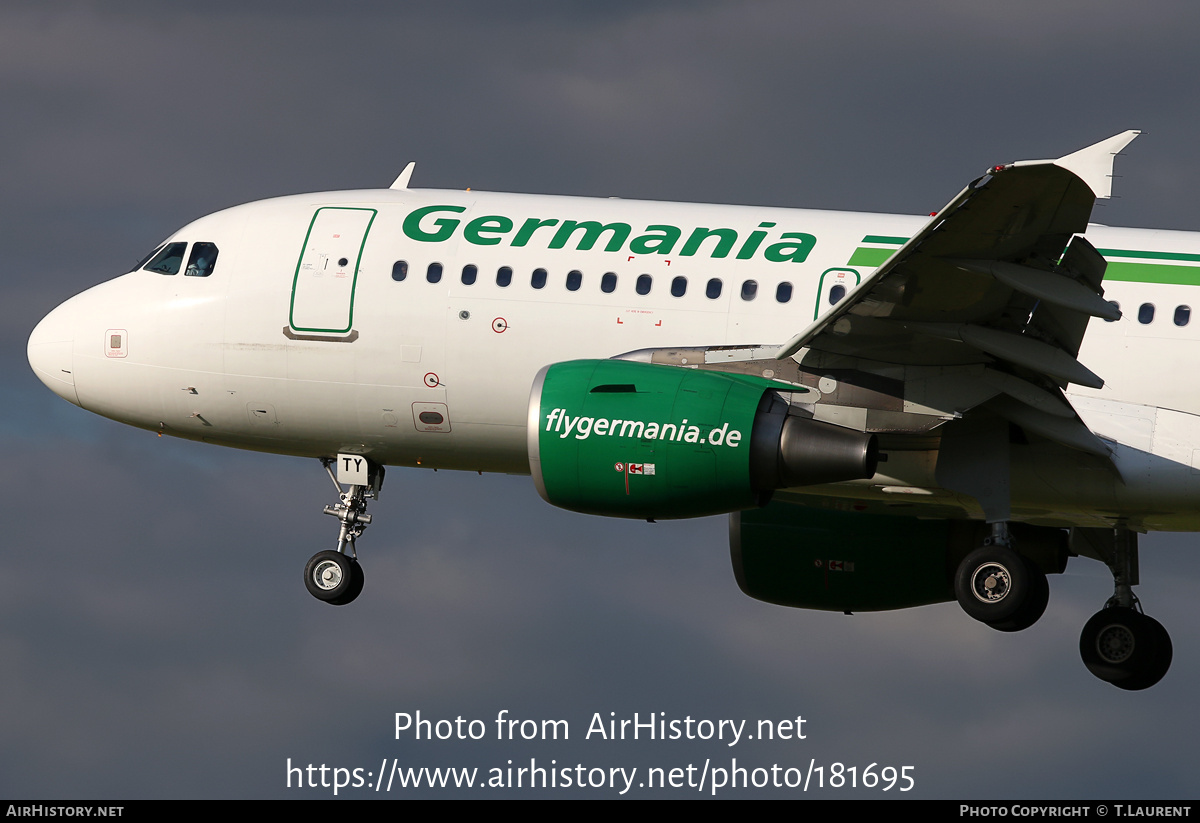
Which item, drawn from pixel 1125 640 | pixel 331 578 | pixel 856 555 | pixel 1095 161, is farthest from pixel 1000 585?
pixel 331 578

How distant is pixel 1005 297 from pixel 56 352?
12979mm

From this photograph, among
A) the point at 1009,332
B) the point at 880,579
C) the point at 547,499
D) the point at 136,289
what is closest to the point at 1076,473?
the point at 1009,332

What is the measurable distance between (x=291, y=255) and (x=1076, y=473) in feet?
34.0

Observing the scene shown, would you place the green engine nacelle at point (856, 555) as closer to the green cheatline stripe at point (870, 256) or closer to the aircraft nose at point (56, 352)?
the green cheatline stripe at point (870, 256)

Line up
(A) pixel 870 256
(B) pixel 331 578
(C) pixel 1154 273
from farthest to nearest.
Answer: (B) pixel 331 578 → (A) pixel 870 256 → (C) pixel 1154 273

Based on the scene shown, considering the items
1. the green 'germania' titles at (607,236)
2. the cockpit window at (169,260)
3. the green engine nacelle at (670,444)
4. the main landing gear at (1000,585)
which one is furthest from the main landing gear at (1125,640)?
the cockpit window at (169,260)

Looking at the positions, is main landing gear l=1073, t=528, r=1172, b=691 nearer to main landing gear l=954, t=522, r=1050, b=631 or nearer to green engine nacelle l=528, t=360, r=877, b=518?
main landing gear l=954, t=522, r=1050, b=631

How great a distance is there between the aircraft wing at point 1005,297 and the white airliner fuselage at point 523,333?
13 cm

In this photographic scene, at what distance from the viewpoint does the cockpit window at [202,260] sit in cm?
2455

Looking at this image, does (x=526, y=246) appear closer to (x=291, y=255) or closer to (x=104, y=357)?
(x=291, y=255)

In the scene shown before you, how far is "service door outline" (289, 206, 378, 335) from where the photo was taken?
23.5m

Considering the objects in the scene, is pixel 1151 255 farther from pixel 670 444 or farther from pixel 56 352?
pixel 56 352

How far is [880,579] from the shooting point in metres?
25.5

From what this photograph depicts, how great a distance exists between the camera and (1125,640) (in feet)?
A: 78.5
